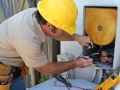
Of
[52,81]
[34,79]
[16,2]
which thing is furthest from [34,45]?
[16,2]

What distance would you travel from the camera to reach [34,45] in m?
1.39

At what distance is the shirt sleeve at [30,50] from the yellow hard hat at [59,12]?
209 mm

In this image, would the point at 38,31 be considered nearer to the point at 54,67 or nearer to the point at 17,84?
the point at 54,67

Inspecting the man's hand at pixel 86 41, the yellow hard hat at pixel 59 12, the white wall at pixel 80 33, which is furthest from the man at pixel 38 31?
the white wall at pixel 80 33

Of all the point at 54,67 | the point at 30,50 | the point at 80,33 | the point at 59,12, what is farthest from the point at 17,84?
the point at 59,12

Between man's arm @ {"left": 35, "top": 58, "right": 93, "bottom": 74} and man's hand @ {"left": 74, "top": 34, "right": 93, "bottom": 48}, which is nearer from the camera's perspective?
man's arm @ {"left": 35, "top": 58, "right": 93, "bottom": 74}

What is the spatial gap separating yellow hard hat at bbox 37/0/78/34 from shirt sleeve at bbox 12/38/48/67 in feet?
0.69

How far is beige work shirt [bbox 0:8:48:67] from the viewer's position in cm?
137

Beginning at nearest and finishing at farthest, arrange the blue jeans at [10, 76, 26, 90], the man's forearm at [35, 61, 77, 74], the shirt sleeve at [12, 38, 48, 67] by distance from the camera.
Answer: the shirt sleeve at [12, 38, 48, 67]
the man's forearm at [35, 61, 77, 74]
the blue jeans at [10, 76, 26, 90]

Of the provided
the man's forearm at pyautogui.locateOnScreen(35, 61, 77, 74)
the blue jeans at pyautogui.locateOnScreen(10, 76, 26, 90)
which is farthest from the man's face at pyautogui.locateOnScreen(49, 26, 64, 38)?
the blue jeans at pyautogui.locateOnScreen(10, 76, 26, 90)

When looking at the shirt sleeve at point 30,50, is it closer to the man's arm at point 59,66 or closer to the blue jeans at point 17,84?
the man's arm at point 59,66

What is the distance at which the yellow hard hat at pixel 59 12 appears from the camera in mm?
1368

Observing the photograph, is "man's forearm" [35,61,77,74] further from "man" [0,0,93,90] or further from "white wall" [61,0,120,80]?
"white wall" [61,0,120,80]

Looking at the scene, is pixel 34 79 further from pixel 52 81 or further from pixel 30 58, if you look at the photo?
pixel 30 58
